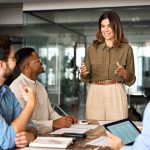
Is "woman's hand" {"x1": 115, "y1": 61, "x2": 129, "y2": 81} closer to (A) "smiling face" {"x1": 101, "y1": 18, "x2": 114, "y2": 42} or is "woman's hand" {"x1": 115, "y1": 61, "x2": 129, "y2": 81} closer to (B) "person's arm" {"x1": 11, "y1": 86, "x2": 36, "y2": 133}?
(A) "smiling face" {"x1": 101, "y1": 18, "x2": 114, "y2": 42}

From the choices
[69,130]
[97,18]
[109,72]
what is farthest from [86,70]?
[97,18]

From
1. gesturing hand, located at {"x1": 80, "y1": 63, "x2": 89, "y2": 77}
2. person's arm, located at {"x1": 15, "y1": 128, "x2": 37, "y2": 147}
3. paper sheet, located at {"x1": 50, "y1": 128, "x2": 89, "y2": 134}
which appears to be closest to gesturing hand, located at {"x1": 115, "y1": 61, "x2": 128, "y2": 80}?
gesturing hand, located at {"x1": 80, "y1": 63, "x2": 89, "y2": 77}

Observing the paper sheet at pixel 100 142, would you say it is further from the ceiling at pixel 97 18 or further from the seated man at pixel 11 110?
the ceiling at pixel 97 18

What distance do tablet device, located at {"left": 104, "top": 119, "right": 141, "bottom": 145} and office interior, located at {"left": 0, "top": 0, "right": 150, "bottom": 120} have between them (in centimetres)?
457

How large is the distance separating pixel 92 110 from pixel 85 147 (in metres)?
1.35

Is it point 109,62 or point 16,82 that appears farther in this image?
point 109,62

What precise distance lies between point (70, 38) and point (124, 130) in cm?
625

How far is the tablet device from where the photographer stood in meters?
1.82

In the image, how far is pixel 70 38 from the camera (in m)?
8.04

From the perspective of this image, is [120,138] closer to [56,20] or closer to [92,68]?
[92,68]

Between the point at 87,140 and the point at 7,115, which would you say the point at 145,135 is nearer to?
the point at 87,140

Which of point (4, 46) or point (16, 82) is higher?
point (4, 46)

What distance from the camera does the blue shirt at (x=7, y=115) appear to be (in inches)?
73.3

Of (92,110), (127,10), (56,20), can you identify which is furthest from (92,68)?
(56,20)
